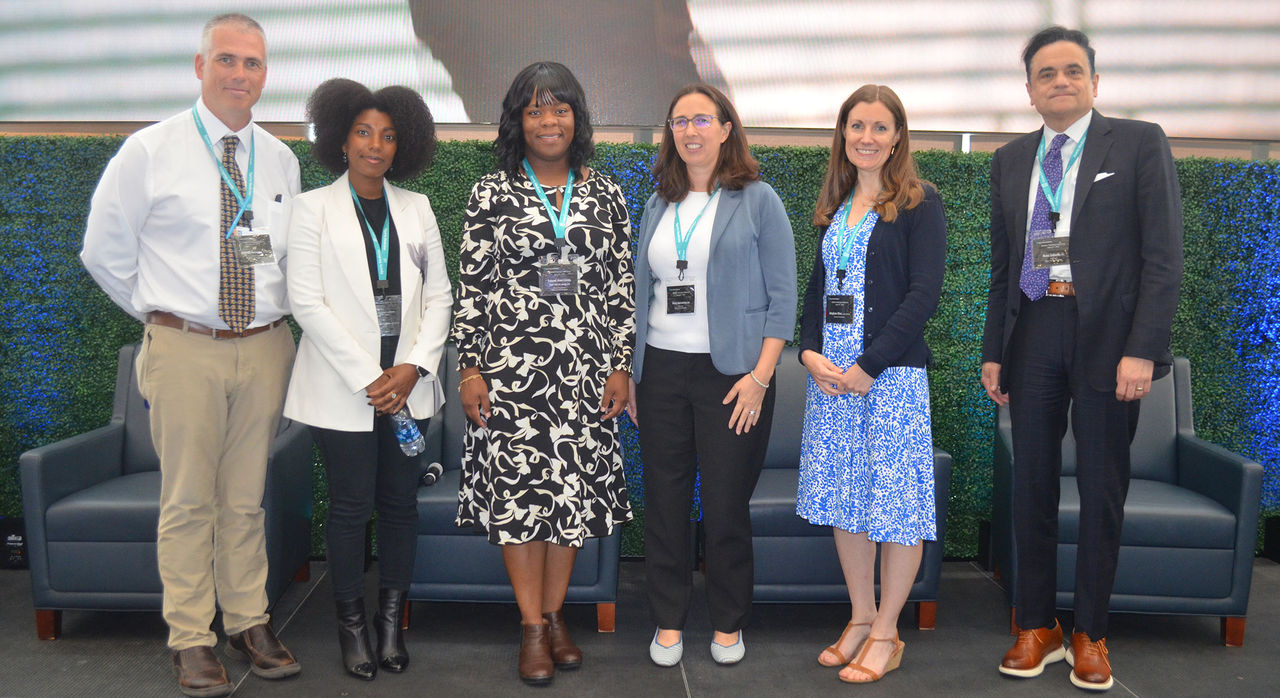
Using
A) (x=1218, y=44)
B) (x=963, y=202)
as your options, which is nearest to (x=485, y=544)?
(x=963, y=202)

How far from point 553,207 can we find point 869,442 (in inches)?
44.9

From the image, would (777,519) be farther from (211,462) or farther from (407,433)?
(211,462)

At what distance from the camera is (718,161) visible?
8.33 ft

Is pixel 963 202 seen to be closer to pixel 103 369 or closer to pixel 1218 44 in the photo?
pixel 1218 44

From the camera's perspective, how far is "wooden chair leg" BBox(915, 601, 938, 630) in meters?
2.94

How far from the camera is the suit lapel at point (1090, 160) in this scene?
237cm

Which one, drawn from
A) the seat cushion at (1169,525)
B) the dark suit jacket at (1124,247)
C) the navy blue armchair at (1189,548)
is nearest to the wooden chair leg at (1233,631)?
the navy blue armchair at (1189,548)

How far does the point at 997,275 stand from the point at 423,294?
177 centimetres

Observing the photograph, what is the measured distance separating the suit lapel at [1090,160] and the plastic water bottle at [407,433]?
76.8 inches

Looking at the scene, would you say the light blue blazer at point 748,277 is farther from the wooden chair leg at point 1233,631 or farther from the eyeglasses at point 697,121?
the wooden chair leg at point 1233,631

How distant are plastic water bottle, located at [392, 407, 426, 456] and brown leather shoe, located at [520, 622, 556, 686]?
2.05ft

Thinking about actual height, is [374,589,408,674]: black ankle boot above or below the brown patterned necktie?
below

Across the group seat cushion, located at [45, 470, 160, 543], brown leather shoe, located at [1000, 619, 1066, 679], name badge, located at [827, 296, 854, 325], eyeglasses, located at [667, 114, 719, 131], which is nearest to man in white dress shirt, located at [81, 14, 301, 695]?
seat cushion, located at [45, 470, 160, 543]

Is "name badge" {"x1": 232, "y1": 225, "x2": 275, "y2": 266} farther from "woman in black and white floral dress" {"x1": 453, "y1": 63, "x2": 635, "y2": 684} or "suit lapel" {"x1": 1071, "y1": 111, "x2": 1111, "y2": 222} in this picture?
"suit lapel" {"x1": 1071, "y1": 111, "x2": 1111, "y2": 222}
